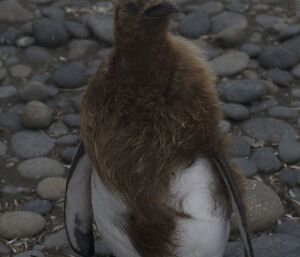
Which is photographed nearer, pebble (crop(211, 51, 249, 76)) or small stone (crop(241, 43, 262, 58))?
pebble (crop(211, 51, 249, 76))

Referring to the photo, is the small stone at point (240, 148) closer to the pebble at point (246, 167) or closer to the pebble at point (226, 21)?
the pebble at point (246, 167)

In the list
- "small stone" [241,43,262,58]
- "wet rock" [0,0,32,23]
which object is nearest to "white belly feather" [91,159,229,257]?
"small stone" [241,43,262,58]

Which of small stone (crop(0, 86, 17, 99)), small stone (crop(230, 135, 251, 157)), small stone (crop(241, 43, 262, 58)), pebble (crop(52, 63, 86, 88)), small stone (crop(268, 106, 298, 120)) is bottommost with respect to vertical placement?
small stone (crop(0, 86, 17, 99))

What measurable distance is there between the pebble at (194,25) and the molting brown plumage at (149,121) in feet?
4.89

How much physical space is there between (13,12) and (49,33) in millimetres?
283

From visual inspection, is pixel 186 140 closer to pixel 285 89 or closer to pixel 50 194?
pixel 50 194

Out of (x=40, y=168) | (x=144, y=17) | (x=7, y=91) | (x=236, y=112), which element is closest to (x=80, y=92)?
(x=7, y=91)

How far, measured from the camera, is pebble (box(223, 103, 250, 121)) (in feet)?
8.93

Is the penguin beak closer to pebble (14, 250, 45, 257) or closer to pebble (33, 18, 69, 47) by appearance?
pebble (14, 250, 45, 257)

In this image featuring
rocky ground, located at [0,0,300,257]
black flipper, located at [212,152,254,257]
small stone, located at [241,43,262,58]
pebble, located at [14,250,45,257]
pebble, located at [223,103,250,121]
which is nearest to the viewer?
black flipper, located at [212,152,254,257]

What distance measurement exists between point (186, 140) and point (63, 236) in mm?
703

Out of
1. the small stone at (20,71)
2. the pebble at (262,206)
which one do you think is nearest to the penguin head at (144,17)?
the pebble at (262,206)

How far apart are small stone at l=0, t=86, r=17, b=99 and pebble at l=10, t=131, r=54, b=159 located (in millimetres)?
267

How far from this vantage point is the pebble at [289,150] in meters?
2.53
